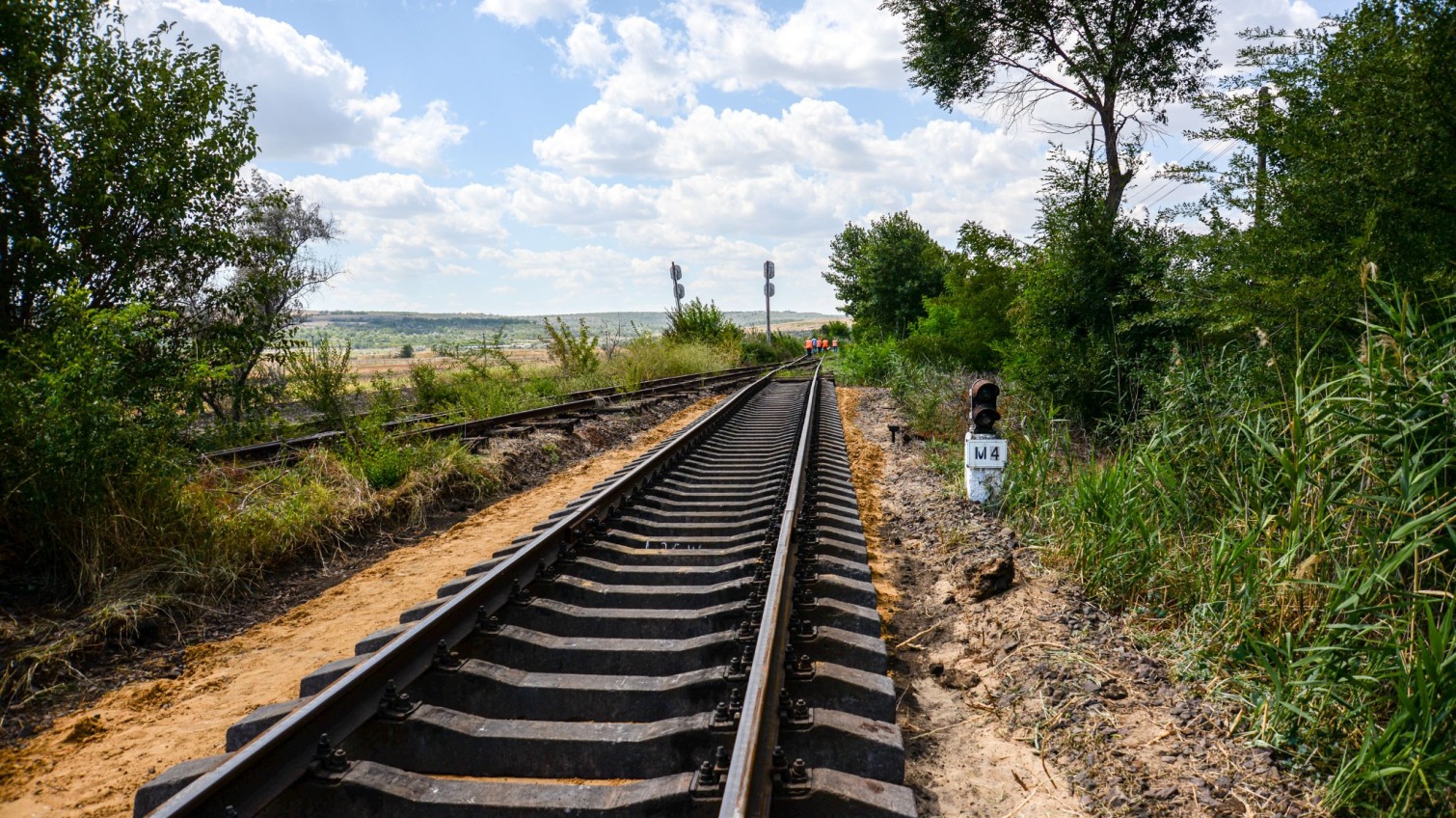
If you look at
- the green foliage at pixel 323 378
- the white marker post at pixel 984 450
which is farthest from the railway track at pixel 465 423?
the white marker post at pixel 984 450

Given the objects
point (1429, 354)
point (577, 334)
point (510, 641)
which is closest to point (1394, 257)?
point (1429, 354)

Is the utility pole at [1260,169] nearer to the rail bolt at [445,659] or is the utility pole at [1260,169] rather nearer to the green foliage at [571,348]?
the rail bolt at [445,659]

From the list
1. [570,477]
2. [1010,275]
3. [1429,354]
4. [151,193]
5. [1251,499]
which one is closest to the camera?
[1429,354]

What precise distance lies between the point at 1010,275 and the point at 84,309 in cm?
1036

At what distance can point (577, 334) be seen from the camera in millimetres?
20125

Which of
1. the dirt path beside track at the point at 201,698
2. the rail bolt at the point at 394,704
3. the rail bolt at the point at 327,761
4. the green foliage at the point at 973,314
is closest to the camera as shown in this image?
the rail bolt at the point at 327,761

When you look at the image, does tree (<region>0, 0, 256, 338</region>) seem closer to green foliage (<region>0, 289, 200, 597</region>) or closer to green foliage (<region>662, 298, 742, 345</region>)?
green foliage (<region>0, 289, 200, 597</region>)

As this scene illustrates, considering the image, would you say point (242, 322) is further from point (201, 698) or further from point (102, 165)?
point (201, 698)

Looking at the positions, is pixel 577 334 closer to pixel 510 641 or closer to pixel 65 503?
pixel 65 503

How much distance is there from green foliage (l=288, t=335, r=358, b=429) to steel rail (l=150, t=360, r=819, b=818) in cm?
572

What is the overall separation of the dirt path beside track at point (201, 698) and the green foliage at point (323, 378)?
144 inches

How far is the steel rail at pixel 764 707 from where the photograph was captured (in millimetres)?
2064

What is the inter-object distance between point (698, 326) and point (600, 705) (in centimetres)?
2755

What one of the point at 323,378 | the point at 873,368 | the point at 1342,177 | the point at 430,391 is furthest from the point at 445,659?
the point at 873,368
